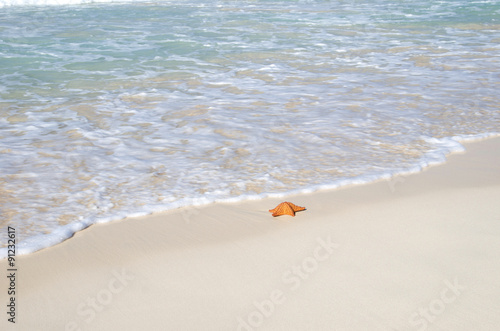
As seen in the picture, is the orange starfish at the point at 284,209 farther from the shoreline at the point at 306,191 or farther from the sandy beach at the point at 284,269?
the shoreline at the point at 306,191

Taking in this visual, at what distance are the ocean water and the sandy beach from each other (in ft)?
1.06

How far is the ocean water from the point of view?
3.91 meters

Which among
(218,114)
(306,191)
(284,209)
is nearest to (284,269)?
(284,209)

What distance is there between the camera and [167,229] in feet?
10.9

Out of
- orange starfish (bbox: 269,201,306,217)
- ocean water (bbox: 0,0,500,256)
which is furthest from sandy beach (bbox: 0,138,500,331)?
ocean water (bbox: 0,0,500,256)

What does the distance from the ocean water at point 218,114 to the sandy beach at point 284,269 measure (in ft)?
1.06

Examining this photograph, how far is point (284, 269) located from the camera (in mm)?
2838

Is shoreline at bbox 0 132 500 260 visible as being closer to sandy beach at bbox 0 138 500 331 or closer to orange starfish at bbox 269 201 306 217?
sandy beach at bbox 0 138 500 331

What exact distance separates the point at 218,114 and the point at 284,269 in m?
3.28

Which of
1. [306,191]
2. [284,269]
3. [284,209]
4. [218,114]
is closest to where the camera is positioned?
[284,269]

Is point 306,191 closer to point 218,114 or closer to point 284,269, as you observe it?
point 284,269

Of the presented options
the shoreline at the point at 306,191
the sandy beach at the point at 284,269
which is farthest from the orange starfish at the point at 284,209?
the shoreline at the point at 306,191

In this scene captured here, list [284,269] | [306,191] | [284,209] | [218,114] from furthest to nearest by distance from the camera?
1. [218,114]
2. [306,191]
3. [284,209]
4. [284,269]

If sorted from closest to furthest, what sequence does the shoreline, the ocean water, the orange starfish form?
the shoreline
the orange starfish
the ocean water
